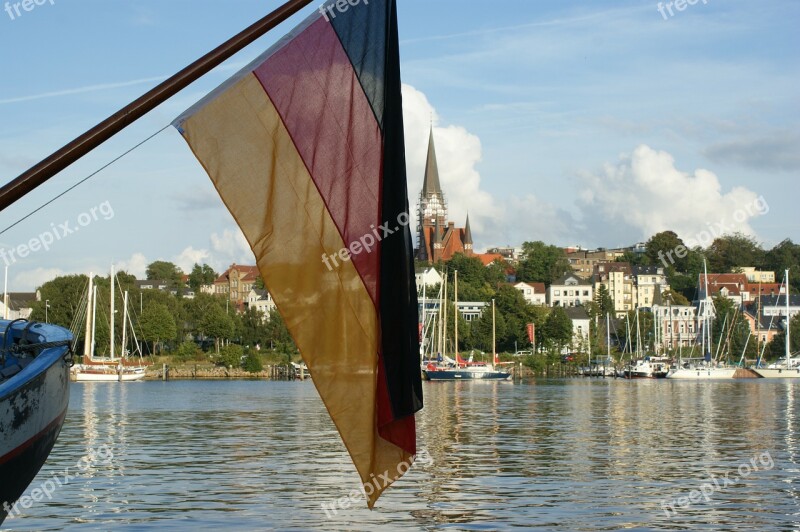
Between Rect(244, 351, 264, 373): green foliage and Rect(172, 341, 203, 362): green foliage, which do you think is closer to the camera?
Rect(244, 351, 264, 373): green foliage

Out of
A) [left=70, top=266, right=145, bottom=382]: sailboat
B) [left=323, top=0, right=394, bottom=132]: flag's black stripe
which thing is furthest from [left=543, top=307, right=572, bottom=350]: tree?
[left=323, top=0, right=394, bottom=132]: flag's black stripe

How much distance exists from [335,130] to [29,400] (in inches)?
220

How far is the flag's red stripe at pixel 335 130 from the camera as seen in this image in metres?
9.26

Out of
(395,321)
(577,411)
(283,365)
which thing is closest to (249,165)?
(395,321)

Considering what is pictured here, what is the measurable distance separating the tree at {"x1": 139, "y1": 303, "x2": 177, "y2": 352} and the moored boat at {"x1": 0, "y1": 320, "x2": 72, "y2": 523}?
428ft

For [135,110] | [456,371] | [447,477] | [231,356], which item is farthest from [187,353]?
[135,110]

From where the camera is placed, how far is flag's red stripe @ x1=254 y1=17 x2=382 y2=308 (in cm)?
926

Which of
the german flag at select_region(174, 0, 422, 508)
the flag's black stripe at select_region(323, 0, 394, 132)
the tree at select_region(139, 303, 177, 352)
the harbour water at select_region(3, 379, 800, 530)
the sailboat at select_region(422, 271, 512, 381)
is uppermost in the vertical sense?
the tree at select_region(139, 303, 177, 352)

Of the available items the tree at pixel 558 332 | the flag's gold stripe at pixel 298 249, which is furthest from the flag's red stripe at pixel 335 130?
the tree at pixel 558 332

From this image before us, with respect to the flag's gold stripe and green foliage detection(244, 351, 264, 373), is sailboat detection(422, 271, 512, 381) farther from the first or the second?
the flag's gold stripe

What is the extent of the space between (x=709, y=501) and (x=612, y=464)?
718 centimetres

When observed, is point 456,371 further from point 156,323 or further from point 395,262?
point 395,262

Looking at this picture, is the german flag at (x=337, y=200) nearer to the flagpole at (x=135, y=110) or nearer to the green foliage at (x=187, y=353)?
the flagpole at (x=135, y=110)

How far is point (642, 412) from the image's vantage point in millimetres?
56812
